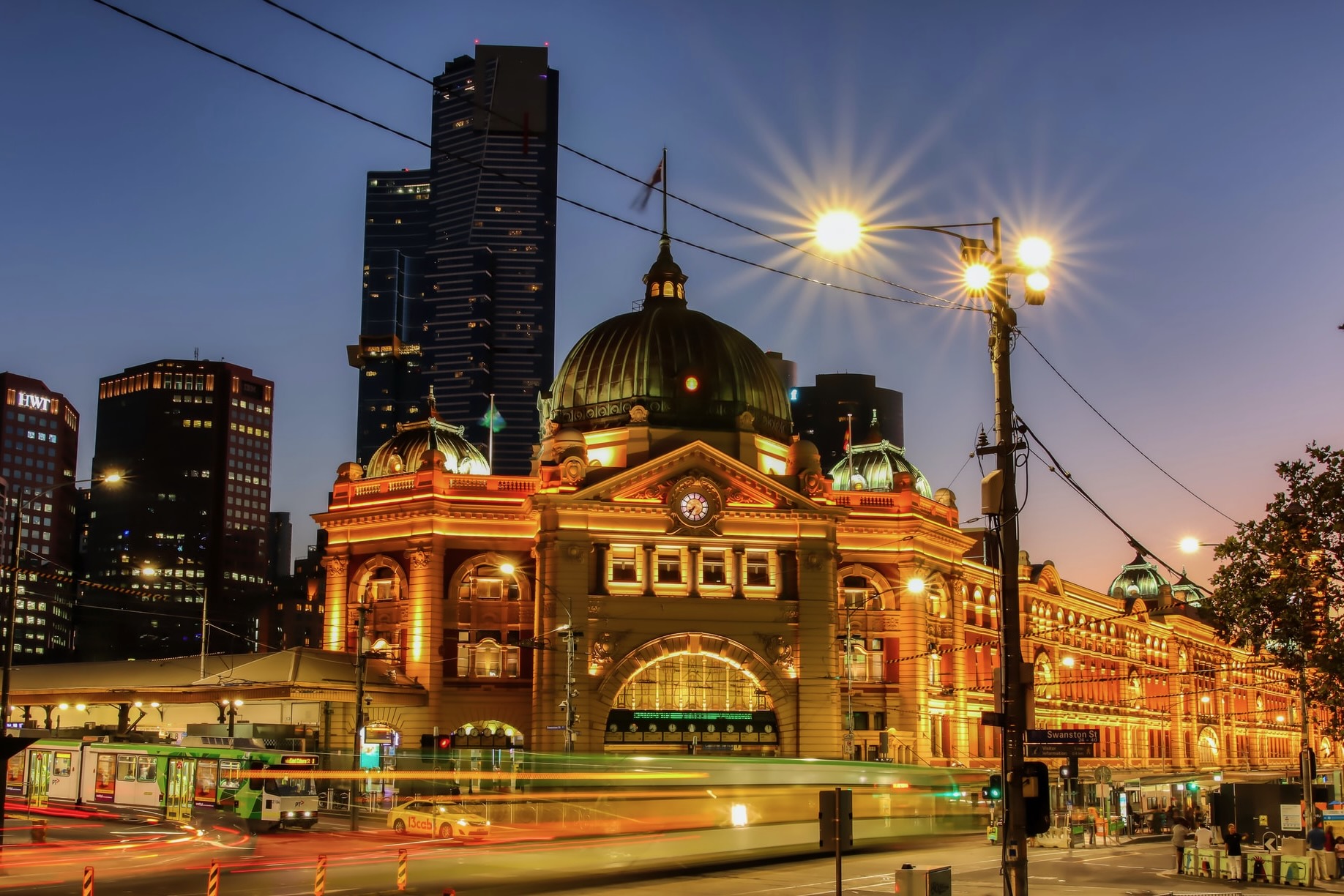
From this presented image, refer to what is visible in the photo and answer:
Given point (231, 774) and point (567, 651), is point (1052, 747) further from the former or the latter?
point (567, 651)

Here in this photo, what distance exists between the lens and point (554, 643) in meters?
76.1

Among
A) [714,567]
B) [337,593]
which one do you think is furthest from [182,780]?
[714,567]

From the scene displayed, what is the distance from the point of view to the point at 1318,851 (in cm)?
4019

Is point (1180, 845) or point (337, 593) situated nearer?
point (1180, 845)

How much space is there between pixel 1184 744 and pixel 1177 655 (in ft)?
28.6

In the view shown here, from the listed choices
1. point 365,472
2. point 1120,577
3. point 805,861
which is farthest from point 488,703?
point 1120,577

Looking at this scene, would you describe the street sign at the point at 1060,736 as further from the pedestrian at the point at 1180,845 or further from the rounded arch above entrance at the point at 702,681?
the rounded arch above entrance at the point at 702,681

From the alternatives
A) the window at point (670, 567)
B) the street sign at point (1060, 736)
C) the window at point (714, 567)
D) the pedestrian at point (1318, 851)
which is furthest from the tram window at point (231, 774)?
the pedestrian at point (1318, 851)

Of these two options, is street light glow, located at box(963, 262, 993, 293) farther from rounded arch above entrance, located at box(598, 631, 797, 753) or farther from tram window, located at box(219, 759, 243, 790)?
rounded arch above entrance, located at box(598, 631, 797, 753)

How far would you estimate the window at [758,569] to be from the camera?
261 ft

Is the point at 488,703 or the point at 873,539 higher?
the point at 873,539

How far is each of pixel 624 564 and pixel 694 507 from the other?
4.82m

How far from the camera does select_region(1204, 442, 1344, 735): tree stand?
105 feet

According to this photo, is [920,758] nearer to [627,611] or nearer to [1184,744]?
[627,611]
